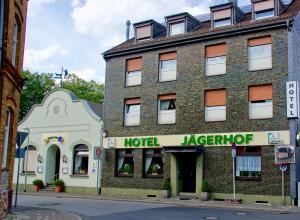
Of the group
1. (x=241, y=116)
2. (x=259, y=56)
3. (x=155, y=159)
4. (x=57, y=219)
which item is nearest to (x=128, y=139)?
(x=155, y=159)

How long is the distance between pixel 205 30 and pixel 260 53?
4044 mm

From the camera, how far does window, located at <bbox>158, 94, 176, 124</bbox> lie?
27625 millimetres

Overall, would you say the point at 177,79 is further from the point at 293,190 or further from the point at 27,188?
the point at 27,188

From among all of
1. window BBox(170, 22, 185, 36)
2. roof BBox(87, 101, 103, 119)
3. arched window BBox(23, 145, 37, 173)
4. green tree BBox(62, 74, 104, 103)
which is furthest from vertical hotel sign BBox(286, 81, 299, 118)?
green tree BBox(62, 74, 104, 103)

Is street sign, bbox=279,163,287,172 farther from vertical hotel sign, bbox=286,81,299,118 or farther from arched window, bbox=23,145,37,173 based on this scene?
arched window, bbox=23,145,37,173

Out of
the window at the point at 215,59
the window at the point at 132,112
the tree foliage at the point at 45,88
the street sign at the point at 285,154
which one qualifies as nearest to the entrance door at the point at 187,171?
the window at the point at 132,112

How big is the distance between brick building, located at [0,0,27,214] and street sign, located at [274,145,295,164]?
43.1ft

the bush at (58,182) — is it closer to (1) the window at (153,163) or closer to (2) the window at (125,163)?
(2) the window at (125,163)

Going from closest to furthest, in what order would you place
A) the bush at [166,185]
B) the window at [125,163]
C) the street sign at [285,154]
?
the street sign at [285,154] < the bush at [166,185] < the window at [125,163]

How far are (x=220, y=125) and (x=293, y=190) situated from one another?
5527mm

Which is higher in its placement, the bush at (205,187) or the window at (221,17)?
the window at (221,17)

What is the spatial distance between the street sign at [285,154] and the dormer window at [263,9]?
26.3 ft

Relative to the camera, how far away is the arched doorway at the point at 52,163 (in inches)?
1313

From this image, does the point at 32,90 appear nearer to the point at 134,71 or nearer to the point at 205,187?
the point at 134,71
